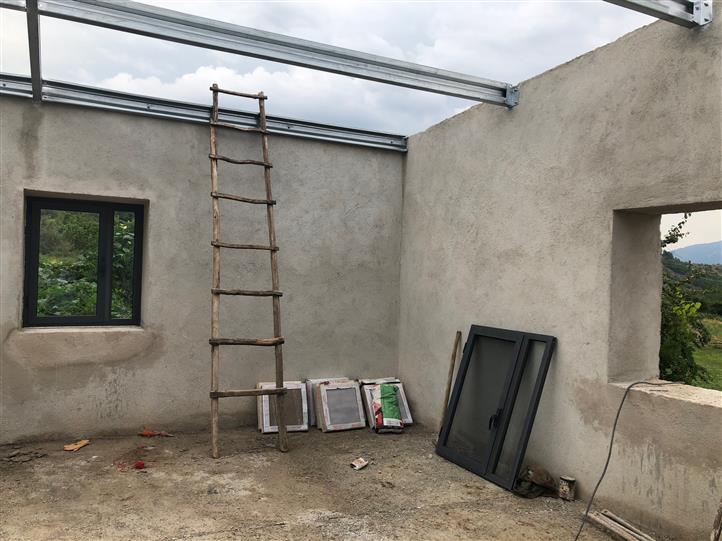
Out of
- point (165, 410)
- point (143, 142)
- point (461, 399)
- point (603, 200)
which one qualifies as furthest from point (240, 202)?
point (603, 200)

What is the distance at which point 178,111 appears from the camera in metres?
4.17

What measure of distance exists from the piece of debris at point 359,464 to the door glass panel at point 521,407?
2.79 ft

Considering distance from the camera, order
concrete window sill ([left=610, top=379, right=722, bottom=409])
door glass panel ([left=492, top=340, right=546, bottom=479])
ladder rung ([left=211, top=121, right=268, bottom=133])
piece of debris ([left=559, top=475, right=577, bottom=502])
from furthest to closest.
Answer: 1. ladder rung ([left=211, top=121, right=268, bottom=133])
2. door glass panel ([left=492, top=340, right=546, bottom=479])
3. piece of debris ([left=559, top=475, right=577, bottom=502])
4. concrete window sill ([left=610, top=379, right=722, bottom=409])

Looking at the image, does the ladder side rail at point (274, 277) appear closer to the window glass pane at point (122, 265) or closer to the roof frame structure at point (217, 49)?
the roof frame structure at point (217, 49)

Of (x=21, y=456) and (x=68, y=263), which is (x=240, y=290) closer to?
(x=68, y=263)

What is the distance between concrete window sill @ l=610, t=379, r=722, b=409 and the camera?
98.6 inches

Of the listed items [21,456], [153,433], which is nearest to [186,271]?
[153,433]

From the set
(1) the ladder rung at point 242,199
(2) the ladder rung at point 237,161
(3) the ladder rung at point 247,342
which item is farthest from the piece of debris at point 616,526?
(2) the ladder rung at point 237,161

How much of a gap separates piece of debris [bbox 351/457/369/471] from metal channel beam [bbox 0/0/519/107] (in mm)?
2487

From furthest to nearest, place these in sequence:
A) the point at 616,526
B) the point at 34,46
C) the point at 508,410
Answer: the point at 508,410 < the point at 34,46 < the point at 616,526

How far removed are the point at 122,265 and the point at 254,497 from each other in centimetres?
222

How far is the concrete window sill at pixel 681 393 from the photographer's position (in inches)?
98.6

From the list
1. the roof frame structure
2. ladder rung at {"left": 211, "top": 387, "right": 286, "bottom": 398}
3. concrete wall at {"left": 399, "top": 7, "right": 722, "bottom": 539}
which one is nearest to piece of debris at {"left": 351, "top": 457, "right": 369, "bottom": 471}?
ladder rung at {"left": 211, "top": 387, "right": 286, "bottom": 398}

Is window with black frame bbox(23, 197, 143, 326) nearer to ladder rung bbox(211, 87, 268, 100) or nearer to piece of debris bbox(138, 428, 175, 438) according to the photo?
piece of debris bbox(138, 428, 175, 438)
